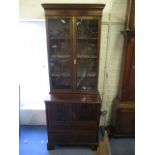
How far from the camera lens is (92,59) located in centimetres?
270

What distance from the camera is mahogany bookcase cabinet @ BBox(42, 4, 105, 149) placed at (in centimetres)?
247

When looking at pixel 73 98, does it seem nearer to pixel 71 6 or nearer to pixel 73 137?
pixel 73 137

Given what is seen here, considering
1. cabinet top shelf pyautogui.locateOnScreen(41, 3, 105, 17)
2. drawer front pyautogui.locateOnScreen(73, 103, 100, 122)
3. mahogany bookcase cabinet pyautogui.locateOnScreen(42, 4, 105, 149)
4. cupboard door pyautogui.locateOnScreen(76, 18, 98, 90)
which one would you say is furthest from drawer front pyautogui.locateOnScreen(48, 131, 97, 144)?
cabinet top shelf pyautogui.locateOnScreen(41, 3, 105, 17)

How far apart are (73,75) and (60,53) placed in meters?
0.39

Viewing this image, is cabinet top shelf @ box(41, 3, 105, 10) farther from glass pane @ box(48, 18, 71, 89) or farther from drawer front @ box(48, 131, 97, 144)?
drawer front @ box(48, 131, 97, 144)

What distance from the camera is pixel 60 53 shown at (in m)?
2.66

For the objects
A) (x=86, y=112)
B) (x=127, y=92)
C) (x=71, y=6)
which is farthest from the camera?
(x=127, y=92)

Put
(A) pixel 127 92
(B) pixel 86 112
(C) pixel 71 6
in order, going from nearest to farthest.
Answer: (C) pixel 71 6
(B) pixel 86 112
(A) pixel 127 92

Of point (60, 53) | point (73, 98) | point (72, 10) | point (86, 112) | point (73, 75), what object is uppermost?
point (72, 10)

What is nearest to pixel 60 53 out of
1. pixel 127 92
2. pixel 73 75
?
pixel 73 75

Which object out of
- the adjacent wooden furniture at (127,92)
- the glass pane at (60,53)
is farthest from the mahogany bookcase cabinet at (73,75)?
the adjacent wooden furniture at (127,92)

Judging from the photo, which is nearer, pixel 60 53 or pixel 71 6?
pixel 71 6

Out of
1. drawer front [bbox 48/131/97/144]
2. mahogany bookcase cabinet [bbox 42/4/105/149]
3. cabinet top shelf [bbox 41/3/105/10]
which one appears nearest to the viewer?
cabinet top shelf [bbox 41/3/105/10]

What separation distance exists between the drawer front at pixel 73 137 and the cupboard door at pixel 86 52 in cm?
70
